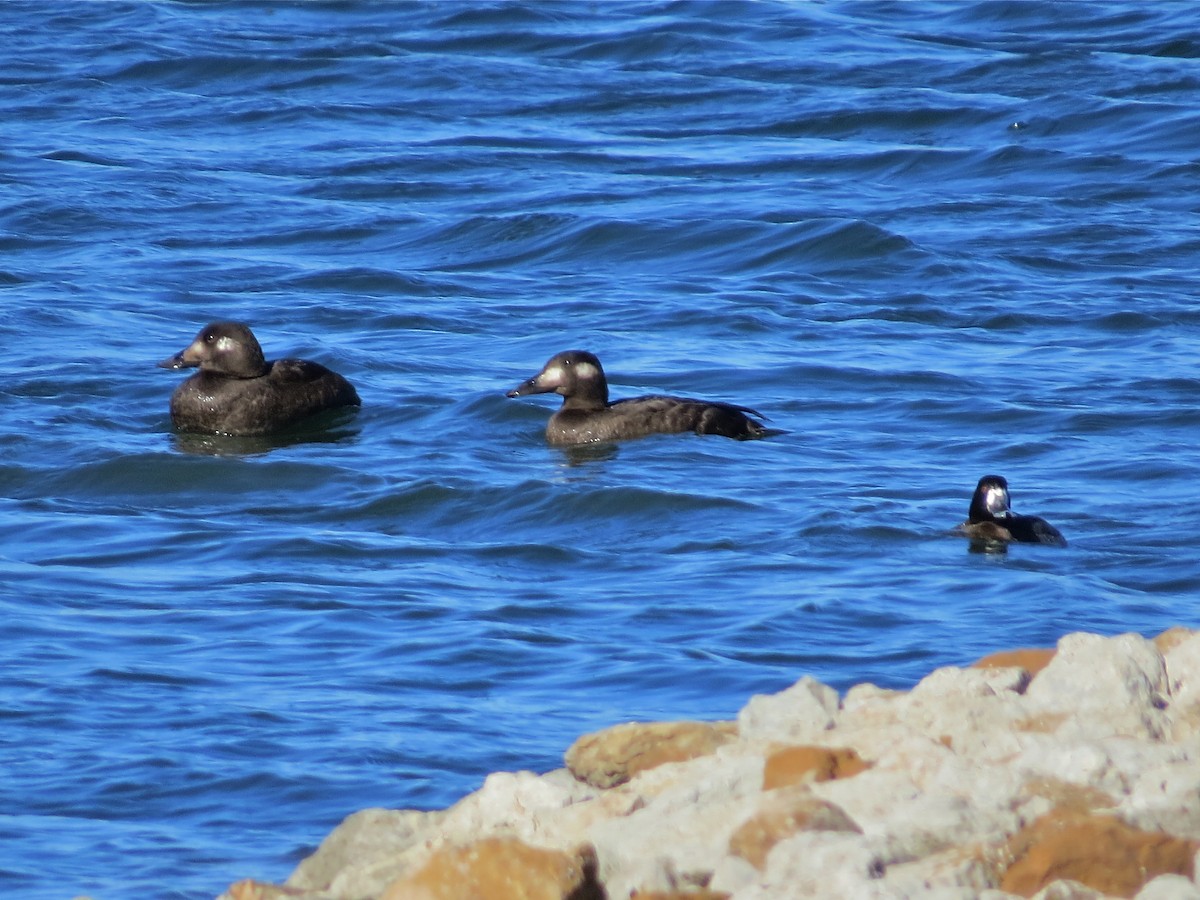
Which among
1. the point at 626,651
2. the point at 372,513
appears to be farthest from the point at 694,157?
the point at 626,651

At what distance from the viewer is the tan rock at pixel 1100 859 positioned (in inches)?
197

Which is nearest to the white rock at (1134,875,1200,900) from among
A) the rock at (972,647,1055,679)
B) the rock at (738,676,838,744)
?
the rock at (738,676,838,744)

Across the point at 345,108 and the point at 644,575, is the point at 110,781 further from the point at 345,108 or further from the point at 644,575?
the point at 345,108

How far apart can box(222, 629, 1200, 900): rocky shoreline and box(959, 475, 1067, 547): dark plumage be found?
3.76 m

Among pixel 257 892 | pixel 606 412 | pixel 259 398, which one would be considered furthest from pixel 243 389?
pixel 257 892

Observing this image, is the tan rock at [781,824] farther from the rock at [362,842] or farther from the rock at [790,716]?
the rock at [362,842]

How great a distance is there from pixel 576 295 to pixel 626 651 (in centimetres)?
906

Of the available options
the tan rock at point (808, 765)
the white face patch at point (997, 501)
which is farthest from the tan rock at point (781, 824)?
the white face patch at point (997, 501)

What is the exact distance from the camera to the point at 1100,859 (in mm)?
5020

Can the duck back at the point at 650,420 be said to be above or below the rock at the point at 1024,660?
below

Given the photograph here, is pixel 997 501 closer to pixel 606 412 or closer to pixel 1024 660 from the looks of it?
pixel 606 412

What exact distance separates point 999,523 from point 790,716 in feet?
14.7

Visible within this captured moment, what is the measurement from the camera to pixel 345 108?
82.1ft

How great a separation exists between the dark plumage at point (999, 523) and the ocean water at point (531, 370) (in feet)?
0.41
